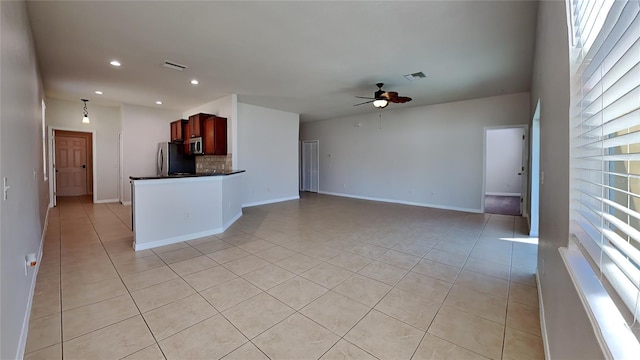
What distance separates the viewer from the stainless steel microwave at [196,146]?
241 inches

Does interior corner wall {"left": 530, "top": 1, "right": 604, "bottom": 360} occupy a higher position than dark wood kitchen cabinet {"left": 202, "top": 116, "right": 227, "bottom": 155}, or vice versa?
dark wood kitchen cabinet {"left": 202, "top": 116, "right": 227, "bottom": 155}

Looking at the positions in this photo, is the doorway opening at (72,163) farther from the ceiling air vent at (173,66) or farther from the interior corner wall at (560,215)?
the interior corner wall at (560,215)

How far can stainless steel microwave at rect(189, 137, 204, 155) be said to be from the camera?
6113 mm

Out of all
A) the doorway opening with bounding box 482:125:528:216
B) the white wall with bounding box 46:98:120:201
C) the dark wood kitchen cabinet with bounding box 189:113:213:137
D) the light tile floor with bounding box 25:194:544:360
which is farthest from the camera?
the doorway opening with bounding box 482:125:528:216

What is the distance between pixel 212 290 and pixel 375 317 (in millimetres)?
1522

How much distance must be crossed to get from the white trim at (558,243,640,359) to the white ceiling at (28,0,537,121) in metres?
2.49

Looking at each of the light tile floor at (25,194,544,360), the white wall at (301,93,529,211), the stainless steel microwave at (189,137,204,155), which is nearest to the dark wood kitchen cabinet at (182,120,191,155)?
the stainless steel microwave at (189,137,204,155)

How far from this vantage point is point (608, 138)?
2.72 feet

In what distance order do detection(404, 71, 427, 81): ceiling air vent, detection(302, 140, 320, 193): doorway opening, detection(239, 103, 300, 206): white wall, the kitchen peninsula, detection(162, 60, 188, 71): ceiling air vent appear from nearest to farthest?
the kitchen peninsula
detection(162, 60, 188, 71): ceiling air vent
detection(404, 71, 427, 81): ceiling air vent
detection(239, 103, 300, 206): white wall
detection(302, 140, 320, 193): doorway opening

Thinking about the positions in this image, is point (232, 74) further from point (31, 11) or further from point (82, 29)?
point (31, 11)

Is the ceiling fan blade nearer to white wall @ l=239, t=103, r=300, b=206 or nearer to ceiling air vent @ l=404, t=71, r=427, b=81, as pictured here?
ceiling air vent @ l=404, t=71, r=427, b=81

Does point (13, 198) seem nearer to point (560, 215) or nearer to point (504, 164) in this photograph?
point (560, 215)

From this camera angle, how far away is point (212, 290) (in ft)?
7.91

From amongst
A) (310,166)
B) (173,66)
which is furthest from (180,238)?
(310,166)
